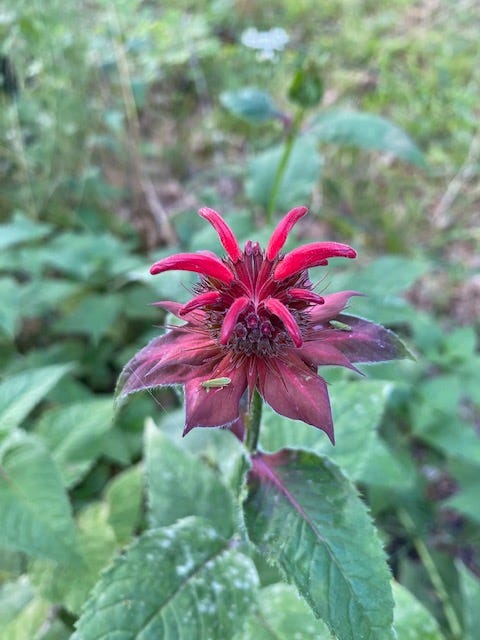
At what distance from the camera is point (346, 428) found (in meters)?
1.07

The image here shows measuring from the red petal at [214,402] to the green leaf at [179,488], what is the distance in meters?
0.52

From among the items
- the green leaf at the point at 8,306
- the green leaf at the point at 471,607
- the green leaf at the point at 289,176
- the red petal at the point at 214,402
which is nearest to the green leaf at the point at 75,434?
the green leaf at the point at 8,306

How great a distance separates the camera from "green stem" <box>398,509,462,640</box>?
53.8 inches

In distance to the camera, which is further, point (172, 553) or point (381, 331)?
point (172, 553)

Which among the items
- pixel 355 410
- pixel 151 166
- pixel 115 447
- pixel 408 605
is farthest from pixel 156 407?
pixel 151 166

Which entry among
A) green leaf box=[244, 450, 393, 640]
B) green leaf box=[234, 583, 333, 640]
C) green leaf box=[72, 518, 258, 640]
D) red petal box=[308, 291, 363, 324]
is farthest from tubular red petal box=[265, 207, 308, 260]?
green leaf box=[234, 583, 333, 640]

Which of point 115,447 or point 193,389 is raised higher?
point 193,389

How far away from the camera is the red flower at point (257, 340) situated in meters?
0.68

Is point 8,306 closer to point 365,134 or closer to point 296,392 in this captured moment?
point 296,392

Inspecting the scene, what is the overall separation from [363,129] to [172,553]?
4.64 feet

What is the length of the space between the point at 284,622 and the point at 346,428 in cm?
38

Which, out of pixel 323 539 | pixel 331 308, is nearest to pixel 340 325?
pixel 331 308

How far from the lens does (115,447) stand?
1.53 meters

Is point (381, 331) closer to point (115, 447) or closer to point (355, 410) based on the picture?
point (355, 410)
